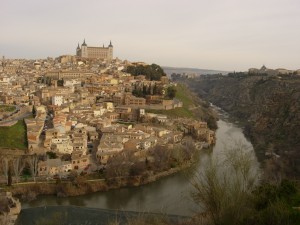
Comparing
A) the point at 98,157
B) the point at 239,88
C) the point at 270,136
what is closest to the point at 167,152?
the point at 98,157

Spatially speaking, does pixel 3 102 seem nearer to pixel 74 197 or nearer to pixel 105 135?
pixel 105 135

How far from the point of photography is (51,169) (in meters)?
14.4

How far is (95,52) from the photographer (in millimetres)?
47625

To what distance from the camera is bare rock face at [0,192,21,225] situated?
10919mm

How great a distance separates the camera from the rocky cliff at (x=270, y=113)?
1922 cm

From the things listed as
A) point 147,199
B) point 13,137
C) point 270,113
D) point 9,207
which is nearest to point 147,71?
point 270,113

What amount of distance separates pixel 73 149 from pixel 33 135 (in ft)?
5.91

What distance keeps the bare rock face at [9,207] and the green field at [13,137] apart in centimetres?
404

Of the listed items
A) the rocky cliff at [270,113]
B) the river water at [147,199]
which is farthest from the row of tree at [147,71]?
the river water at [147,199]

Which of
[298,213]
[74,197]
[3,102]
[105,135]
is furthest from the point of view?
[3,102]

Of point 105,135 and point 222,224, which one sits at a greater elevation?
point 222,224

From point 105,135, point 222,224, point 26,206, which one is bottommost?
point 26,206

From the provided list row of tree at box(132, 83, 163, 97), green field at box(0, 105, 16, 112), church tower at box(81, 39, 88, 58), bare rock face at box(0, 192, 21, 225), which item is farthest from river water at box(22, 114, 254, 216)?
church tower at box(81, 39, 88, 58)

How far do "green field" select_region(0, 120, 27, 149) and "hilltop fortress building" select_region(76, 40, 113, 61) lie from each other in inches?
1197
